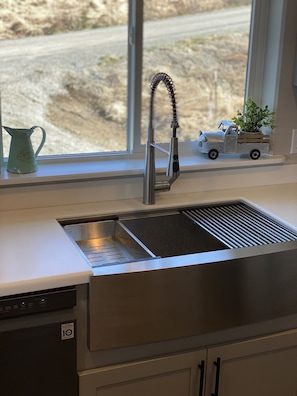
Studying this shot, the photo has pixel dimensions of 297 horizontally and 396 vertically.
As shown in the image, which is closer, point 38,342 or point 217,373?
point 38,342

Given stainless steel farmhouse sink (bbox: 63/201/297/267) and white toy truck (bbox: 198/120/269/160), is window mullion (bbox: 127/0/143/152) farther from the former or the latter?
stainless steel farmhouse sink (bbox: 63/201/297/267)

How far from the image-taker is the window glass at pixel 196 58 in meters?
2.28

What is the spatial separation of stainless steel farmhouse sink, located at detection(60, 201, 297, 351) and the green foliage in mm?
444

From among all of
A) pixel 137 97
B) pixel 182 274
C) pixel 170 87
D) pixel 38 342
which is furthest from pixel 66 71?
pixel 38 342

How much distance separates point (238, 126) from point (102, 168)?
2.04 feet

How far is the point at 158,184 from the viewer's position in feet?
7.04

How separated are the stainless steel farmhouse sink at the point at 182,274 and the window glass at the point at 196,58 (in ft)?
1.55

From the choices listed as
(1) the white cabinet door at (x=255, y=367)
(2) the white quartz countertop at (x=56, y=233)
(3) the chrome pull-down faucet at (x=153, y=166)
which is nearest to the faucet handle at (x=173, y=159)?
(3) the chrome pull-down faucet at (x=153, y=166)

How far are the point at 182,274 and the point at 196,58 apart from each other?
107 cm

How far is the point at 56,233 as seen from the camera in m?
1.86

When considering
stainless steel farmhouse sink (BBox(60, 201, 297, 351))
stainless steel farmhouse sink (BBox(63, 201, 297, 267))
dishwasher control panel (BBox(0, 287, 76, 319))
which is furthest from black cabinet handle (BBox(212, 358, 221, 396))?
dishwasher control panel (BBox(0, 287, 76, 319))

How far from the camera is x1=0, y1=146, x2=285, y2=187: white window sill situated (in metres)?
2.06

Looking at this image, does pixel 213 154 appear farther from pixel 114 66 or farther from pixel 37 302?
pixel 37 302

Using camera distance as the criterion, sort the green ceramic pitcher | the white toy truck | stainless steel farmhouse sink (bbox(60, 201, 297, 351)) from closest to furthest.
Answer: stainless steel farmhouse sink (bbox(60, 201, 297, 351)) → the green ceramic pitcher → the white toy truck
